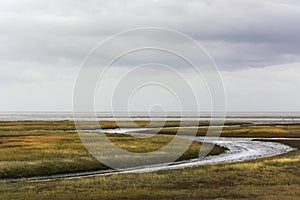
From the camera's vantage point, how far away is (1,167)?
123 feet

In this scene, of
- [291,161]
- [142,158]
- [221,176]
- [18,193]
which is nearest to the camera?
[18,193]

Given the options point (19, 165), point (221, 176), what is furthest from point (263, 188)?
point (19, 165)

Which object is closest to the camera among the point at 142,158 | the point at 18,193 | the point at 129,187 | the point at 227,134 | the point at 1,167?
the point at 18,193

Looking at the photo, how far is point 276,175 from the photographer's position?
1351 inches

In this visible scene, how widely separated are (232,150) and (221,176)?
25.2m

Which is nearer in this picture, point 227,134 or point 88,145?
point 88,145

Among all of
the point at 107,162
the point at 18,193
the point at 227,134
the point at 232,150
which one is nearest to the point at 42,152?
the point at 107,162

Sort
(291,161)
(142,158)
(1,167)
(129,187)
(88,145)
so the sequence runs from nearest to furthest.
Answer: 1. (129,187)
2. (1,167)
3. (291,161)
4. (142,158)
5. (88,145)

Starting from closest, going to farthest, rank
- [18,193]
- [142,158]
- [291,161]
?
[18,193] → [291,161] → [142,158]

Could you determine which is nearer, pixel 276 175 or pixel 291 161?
pixel 276 175

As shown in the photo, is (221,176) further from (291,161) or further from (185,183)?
(291,161)

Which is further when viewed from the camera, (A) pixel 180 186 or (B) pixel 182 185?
(B) pixel 182 185

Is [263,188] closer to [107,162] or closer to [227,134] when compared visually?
[107,162]

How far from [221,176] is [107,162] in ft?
45.1
